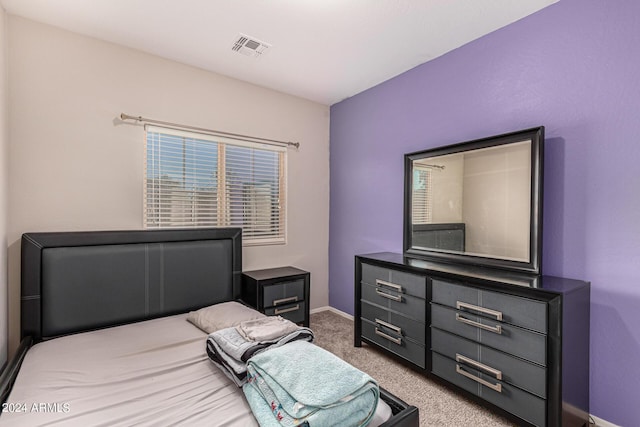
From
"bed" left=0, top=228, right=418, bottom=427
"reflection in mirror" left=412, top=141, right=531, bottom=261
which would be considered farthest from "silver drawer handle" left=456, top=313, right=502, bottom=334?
"bed" left=0, top=228, right=418, bottom=427

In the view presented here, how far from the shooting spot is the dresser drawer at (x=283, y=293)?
280 centimetres

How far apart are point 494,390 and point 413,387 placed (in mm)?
542

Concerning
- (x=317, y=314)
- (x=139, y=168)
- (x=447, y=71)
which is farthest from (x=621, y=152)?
(x=139, y=168)

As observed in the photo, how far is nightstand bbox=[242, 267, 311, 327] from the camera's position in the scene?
2770mm

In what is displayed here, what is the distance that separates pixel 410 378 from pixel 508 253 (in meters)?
1.17

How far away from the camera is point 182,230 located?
2.59m

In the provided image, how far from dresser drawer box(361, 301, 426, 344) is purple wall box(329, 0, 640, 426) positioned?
0.96 meters

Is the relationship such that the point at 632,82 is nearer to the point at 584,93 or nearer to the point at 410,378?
the point at 584,93

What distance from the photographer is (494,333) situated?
185 centimetres

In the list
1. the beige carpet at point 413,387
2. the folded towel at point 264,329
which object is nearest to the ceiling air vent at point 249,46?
the folded towel at point 264,329

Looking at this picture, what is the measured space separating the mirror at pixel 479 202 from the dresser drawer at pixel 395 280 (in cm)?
36

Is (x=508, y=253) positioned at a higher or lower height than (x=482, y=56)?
lower

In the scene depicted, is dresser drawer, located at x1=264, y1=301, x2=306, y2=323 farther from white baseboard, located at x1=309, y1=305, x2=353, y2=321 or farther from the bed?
white baseboard, located at x1=309, y1=305, x2=353, y2=321

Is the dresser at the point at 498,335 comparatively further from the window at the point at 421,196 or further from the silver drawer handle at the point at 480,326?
the window at the point at 421,196
